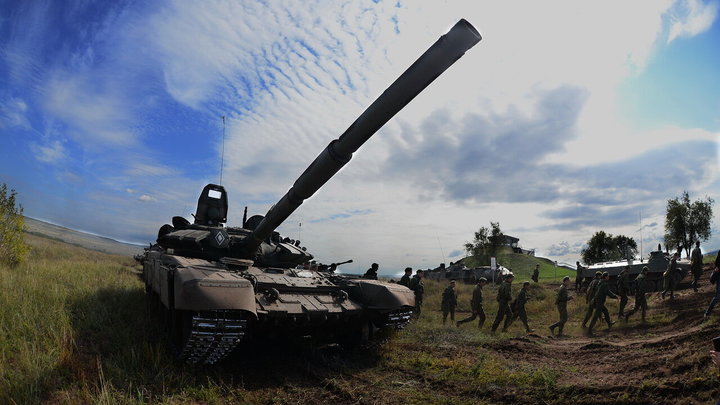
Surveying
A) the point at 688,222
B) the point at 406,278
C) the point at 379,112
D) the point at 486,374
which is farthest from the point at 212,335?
the point at 688,222

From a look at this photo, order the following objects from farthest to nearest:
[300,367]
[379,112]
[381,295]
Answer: [381,295], [300,367], [379,112]

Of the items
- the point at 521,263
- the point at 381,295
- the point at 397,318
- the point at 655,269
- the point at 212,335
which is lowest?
the point at 212,335

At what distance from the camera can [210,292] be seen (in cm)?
561

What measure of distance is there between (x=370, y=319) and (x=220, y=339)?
9.48ft

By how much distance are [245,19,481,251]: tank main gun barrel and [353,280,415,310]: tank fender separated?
171cm

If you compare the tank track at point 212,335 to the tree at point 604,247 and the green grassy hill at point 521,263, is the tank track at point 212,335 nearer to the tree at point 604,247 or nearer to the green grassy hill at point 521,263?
the green grassy hill at point 521,263

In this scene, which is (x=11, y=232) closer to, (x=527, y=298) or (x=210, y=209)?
(x=210, y=209)

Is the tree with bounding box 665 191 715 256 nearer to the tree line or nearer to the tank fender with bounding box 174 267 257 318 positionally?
the tree line

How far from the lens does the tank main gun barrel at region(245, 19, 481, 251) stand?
4.66 meters

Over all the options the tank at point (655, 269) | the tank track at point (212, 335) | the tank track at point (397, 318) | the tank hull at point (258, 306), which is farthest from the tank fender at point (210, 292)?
the tank at point (655, 269)

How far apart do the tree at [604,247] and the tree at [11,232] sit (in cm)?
4872

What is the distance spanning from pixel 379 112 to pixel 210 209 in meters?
5.81

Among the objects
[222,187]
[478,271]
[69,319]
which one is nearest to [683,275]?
[478,271]

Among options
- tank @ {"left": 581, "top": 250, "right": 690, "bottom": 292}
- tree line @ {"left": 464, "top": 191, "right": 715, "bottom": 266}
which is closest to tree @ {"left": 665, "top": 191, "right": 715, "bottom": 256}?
tree line @ {"left": 464, "top": 191, "right": 715, "bottom": 266}
